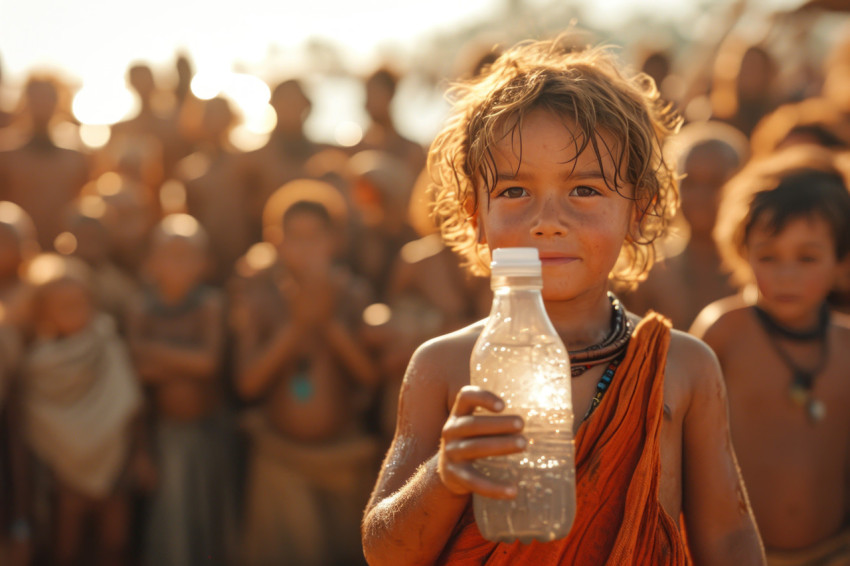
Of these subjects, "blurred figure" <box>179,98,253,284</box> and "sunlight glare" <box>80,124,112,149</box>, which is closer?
"blurred figure" <box>179,98,253,284</box>

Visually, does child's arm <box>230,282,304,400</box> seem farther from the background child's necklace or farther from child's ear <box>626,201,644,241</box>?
child's ear <box>626,201,644,241</box>

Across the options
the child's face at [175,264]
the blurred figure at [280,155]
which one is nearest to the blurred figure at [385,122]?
the blurred figure at [280,155]

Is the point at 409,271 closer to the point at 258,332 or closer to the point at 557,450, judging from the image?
the point at 258,332

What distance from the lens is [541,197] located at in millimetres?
2078

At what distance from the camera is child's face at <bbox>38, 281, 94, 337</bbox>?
5.35 m

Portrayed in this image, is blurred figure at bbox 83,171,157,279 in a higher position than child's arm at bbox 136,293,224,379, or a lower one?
higher

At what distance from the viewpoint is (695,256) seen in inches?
209

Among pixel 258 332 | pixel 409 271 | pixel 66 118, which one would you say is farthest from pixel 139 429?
pixel 66 118

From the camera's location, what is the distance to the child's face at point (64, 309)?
5352 millimetres

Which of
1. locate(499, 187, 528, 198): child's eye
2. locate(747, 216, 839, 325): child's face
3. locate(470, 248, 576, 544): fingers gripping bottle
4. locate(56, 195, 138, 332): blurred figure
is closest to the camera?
locate(470, 248, 576, 544): fingers gripping bottle

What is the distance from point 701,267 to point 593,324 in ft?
10.6

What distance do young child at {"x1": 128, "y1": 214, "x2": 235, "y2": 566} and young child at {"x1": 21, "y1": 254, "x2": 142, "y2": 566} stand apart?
184mm

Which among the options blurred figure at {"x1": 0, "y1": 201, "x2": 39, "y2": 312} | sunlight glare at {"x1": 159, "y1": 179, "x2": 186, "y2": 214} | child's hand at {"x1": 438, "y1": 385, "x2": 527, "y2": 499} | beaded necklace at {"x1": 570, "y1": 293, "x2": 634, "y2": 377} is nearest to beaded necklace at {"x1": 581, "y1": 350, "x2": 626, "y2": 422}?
beaded necklace at {"x1": 570, "y1": 293, "x2": 634, "y2": 377}

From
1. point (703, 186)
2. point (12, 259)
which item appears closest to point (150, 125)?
point (12, 259)
